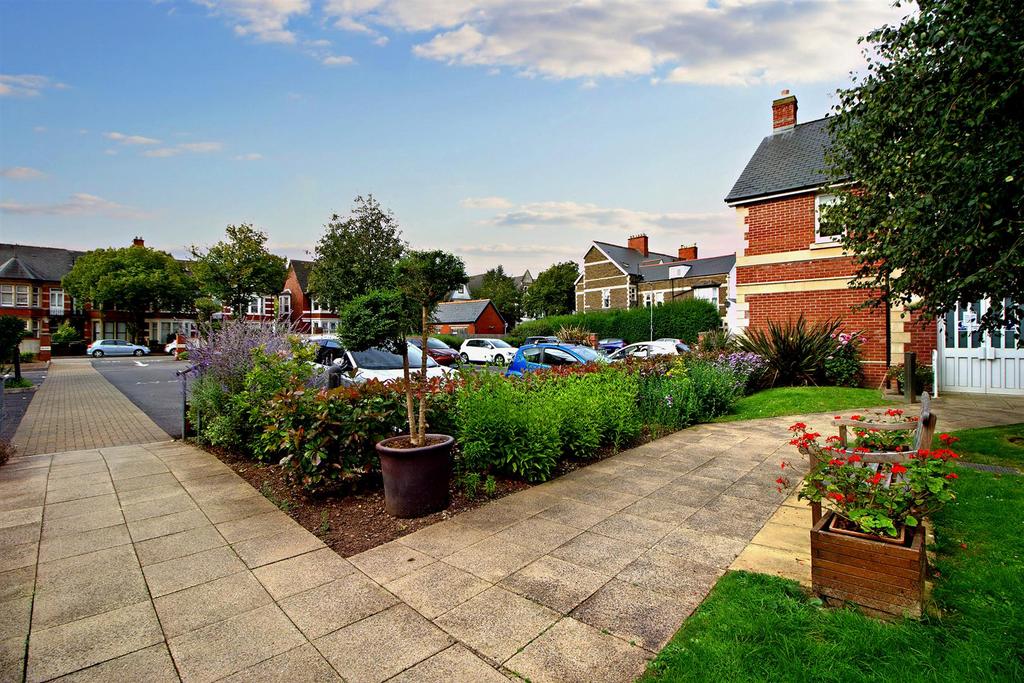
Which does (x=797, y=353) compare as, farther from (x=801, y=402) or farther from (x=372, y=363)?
(x=372, y=363)

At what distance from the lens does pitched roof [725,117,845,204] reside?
14312 millimetres

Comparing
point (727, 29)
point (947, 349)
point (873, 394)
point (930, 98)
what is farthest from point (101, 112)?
point (947, 349)

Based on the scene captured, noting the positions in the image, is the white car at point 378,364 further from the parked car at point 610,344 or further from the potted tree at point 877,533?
the parked car at point 610,344

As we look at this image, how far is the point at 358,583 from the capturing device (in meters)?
3.32

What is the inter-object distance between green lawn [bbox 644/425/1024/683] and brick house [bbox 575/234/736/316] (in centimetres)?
4020

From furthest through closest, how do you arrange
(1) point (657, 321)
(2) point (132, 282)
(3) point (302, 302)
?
(3) point (302, 302) < (2) point (132, 282) < (1) point (657, 321)

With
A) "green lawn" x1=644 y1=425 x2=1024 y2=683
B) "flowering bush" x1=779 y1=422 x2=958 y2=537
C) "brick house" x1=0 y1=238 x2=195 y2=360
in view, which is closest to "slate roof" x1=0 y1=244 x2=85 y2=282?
"brick house" x1=0 y1=238 x2=195 y2=360

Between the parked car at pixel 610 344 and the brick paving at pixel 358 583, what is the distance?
22.8 m

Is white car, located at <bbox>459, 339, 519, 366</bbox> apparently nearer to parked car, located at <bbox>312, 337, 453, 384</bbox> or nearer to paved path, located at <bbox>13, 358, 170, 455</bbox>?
parked car, located at <bbox>312, 337, 453, 384</bbox>

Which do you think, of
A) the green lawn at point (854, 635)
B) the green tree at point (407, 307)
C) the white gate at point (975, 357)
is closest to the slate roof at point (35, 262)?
the green tree at point (407, 307)

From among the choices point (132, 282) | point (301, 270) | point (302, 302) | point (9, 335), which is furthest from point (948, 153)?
point (301, 270)

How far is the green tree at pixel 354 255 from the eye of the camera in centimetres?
3112

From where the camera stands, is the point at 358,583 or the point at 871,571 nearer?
the point at 871,571

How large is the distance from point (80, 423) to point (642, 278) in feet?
138
